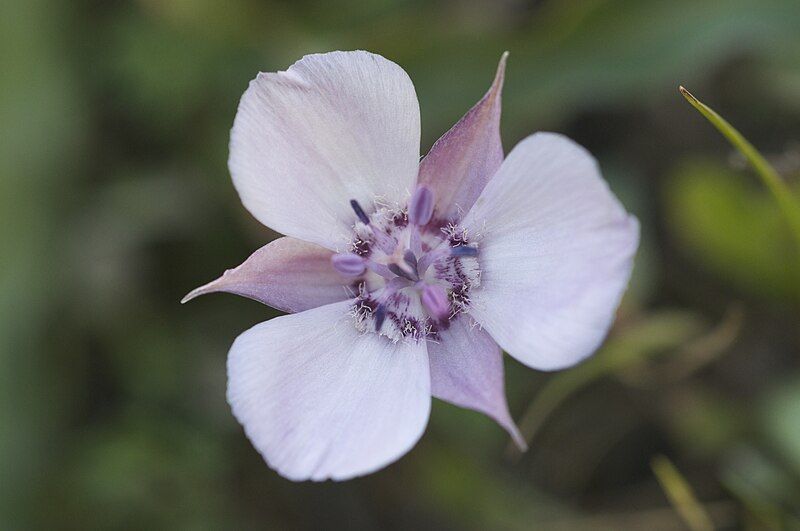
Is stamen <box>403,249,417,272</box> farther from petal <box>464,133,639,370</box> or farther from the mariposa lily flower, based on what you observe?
petal <box>464,133,639,370</box>

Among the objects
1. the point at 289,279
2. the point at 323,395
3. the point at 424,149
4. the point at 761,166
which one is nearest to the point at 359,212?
the point at 289,279

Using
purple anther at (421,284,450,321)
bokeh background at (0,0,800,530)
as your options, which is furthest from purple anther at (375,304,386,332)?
bokeh background at (0,0,800,530)

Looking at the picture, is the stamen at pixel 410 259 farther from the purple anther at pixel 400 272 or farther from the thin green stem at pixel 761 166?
the thin green stem at pixel 761 166

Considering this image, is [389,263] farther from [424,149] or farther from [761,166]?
[424,149]

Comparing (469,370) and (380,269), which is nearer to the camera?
(469,370)

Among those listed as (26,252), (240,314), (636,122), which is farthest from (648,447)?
(26,252)

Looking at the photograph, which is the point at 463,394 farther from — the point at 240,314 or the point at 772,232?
the point at 240,314
